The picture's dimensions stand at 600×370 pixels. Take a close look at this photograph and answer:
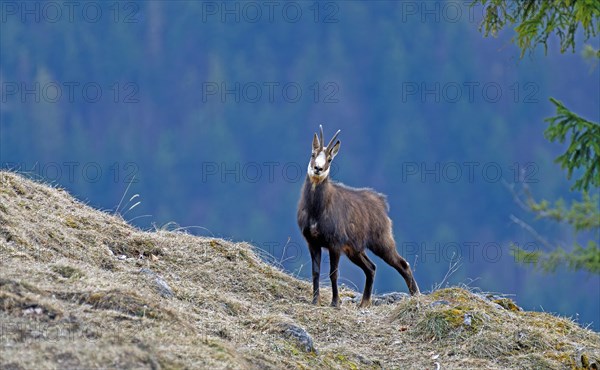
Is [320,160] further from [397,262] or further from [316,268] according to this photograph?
[397,262]

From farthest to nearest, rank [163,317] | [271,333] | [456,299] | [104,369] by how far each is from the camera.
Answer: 1. [456,299]
2. [271,333]
3. [163,317]
4. [104,369]

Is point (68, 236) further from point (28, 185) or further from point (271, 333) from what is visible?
point (271, 333)

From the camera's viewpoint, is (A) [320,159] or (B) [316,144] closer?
(A) [320,159]

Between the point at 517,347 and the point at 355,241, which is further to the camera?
the point at 355,241

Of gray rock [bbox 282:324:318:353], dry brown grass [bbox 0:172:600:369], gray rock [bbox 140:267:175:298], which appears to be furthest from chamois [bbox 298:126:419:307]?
gray rock [bbox 282:324:318:353]

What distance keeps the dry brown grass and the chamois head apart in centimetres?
130

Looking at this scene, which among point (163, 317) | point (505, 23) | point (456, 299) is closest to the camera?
point (163, 317)

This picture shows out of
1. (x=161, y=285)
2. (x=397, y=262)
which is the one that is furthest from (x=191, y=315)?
(x=397, y=262)

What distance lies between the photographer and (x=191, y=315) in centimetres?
907

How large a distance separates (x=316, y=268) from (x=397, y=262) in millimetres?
1937

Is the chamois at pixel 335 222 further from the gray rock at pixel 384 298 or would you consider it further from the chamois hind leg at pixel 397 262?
the gray rock at pixel 384 298

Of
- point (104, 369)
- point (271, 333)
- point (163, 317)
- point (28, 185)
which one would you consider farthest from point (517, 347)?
point (28, 185)

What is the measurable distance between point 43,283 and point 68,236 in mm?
2132

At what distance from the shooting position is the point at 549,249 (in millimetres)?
9617
